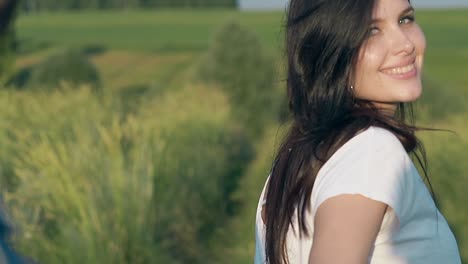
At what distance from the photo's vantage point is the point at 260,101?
12969 mm

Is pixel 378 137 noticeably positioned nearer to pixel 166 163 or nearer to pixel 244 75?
pixel 166 163

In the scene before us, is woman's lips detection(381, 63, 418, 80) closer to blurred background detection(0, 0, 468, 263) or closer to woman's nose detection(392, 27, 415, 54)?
woman's nose detection(392, 27, 415, 54)

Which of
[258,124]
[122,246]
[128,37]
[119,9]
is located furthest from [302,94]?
[119,9]

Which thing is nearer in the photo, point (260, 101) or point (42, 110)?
point (42, 110)

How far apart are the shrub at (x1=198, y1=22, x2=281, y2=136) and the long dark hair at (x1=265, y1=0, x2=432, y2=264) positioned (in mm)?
10292

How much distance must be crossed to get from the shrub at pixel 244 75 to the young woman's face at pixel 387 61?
1033 centimetres

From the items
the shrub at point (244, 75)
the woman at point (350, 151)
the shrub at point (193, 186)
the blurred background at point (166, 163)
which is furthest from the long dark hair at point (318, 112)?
the shrub at point (244, 75)

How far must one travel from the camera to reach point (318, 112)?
7.07 ft

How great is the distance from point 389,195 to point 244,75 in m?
11.3

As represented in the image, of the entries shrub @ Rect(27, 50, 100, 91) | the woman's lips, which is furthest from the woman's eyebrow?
shrub @ Rect(27, 50, 100, 91)

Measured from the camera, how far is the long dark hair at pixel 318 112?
6.74ft

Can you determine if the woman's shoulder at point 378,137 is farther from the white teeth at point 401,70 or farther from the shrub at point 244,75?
the shrub at point 244,75

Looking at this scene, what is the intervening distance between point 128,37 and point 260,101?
31.7m

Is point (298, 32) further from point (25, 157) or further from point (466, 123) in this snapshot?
point (466, 123)
